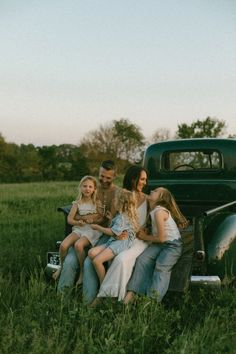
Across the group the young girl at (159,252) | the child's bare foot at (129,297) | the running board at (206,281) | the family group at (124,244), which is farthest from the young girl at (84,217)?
the running board at (206,281)

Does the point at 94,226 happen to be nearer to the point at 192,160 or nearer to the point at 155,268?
the point at 155,268

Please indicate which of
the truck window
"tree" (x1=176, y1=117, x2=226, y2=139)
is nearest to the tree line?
"tree" (x1=176, y1=117, x2=226, y2=139)

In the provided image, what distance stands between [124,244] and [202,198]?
6.14ft

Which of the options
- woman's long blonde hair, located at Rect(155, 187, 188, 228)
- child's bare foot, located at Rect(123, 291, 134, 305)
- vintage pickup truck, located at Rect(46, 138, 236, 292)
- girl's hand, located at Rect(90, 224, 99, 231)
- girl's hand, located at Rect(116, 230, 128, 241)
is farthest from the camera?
girl's hand, located at Rect(90, 224, 99, 231)

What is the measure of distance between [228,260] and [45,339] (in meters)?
1.93

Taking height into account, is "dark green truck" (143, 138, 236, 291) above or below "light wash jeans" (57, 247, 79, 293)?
above

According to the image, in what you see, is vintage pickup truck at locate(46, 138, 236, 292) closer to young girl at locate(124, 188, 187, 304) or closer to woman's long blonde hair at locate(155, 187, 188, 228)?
young girl at locate(124, 188, 187, 304)

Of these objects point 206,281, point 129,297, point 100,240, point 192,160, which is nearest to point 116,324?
point 129,297

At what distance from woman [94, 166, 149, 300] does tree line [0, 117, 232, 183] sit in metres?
43.1

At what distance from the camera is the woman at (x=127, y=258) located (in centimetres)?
454

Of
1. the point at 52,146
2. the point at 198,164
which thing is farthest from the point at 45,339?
the point at 52,146

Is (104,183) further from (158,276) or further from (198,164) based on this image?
(198,164)

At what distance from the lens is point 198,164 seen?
779 cm

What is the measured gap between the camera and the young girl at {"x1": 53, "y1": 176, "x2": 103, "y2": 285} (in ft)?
17.1
